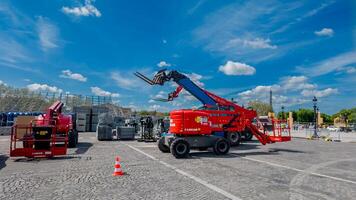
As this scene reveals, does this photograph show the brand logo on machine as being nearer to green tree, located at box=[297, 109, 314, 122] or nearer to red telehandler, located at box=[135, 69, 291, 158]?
red telehandler, located at box=[135, 69, 291, 158]

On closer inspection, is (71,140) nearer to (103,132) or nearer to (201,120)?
(103,132)

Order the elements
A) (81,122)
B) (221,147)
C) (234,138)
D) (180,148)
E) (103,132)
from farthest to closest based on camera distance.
Answer: (81,122)
(103,132)
(234,138)
(221,147)
(180,148)

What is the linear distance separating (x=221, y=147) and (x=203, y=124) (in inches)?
61.0

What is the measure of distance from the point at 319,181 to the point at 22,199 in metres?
8.05

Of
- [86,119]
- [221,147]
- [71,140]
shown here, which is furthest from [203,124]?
[86,119]

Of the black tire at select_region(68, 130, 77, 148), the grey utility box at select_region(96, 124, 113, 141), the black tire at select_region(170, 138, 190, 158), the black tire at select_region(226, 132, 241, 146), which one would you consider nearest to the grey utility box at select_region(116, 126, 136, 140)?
the grey utility box at select_region(96, 124, 113, 141)

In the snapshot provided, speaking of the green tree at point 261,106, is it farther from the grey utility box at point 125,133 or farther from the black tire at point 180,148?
the black tire at point 180,148

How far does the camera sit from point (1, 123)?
138 feet

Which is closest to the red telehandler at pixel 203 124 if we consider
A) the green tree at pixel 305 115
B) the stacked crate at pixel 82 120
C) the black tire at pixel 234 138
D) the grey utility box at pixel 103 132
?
the black tire at pixel 234 138

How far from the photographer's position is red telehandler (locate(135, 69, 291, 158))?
46.0 ft

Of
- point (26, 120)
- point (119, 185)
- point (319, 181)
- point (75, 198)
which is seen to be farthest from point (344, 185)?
point (26, 120)

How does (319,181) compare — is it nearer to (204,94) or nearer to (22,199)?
(22,199)

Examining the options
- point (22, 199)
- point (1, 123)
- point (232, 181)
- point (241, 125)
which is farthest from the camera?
point (1, 123)

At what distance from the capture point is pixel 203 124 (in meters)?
14.5
